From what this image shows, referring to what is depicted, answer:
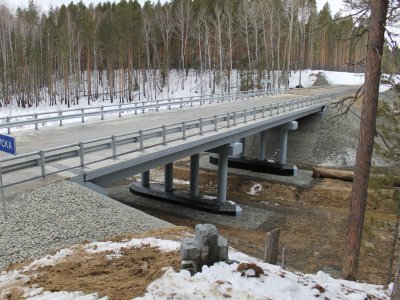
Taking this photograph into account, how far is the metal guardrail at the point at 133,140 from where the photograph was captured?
11.0m

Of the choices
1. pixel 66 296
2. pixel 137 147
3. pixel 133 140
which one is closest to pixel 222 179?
pixel 137 147

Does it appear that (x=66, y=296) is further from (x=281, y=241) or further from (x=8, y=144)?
(x=281, y=241)

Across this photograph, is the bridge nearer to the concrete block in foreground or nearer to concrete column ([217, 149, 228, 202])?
concrete column ([217, 149, 228, 202])

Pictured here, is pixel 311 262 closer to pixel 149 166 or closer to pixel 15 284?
pixel 149 166

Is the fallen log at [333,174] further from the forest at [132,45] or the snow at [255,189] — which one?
the forest at [132,45]

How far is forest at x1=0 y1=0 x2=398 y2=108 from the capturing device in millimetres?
53156

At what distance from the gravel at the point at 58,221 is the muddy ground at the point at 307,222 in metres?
7.87

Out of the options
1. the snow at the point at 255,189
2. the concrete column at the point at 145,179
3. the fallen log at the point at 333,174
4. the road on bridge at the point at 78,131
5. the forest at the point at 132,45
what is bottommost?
the snow at the point at 255,189

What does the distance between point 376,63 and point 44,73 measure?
5944cm

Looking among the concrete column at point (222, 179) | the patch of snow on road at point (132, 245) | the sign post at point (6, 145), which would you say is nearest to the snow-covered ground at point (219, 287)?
the patch of snow on road at point (132, 245)

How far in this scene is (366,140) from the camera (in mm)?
9195

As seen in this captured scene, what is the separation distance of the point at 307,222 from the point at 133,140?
39.3 feet

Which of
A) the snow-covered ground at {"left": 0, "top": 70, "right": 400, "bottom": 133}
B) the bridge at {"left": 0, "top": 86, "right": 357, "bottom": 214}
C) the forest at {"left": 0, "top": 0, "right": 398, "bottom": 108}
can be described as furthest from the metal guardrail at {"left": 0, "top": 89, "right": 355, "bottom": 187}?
the snow-covered ground at {"left": 0, "top": 70, "right": 400, "bottom": 133}

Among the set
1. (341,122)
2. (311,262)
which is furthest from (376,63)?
(341,122)
